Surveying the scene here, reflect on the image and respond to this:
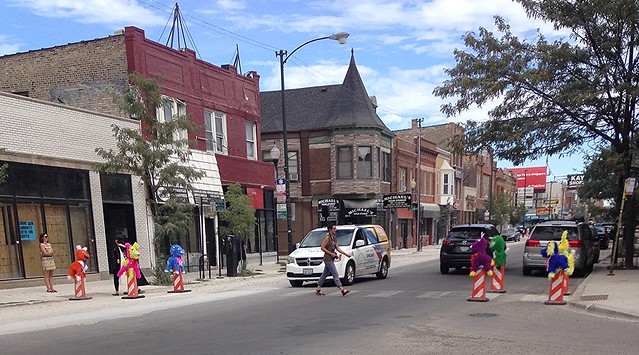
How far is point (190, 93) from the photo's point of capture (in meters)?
24.5

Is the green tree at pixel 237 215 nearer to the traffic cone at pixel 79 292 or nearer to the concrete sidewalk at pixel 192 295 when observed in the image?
the concrete sidewalk at pixel 192 295

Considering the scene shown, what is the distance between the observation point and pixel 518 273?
2020 centimetres

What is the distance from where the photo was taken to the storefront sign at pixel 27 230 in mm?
17125

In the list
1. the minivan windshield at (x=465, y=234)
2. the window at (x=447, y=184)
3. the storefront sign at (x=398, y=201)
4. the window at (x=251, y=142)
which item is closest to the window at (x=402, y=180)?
the storefront sign at (x=398, y=201)

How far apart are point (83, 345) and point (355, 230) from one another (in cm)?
1035

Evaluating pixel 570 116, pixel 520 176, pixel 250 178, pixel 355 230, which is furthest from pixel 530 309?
pixel 520 176

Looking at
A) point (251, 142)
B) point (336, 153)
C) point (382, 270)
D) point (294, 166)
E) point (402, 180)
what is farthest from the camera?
point (402, 180)

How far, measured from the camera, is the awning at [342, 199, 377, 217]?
37781 millimetres

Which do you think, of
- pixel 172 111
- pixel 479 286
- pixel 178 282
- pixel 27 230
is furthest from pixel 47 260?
pixel 479 286

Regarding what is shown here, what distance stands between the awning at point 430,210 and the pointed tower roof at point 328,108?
993 centimetres

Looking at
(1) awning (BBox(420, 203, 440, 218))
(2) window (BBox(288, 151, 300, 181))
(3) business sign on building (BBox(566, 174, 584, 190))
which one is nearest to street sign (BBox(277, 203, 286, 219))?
(2) window (BBox(288, 151, 300, 181))

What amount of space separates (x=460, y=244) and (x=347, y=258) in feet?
16.5

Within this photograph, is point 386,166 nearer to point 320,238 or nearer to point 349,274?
point 320,238

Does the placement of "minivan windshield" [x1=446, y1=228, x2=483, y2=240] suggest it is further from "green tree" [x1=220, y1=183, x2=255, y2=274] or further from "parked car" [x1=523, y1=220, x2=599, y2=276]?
"green tree" [x1=220, y1=183, x2=255, y2=274]
